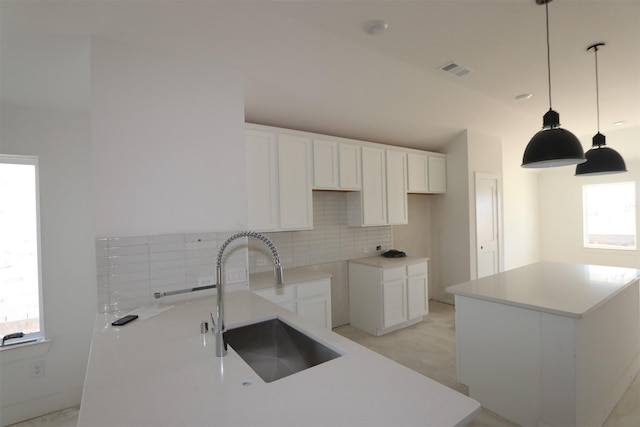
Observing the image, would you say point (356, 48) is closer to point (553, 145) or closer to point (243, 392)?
point (553, 145)

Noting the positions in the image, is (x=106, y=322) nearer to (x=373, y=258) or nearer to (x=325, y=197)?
(x=325, y=197)

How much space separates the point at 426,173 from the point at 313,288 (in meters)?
2.53

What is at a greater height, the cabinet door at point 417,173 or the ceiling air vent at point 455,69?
the ceiling air vent at point 455,69

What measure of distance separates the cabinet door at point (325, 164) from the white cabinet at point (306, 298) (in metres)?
1.05

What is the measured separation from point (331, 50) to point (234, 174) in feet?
4.03

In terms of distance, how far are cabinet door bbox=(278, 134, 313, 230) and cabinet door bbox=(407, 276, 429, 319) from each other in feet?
5.43

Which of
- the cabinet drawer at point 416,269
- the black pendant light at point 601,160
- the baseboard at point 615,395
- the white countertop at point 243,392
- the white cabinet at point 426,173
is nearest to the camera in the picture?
the white countertop at point 243,392

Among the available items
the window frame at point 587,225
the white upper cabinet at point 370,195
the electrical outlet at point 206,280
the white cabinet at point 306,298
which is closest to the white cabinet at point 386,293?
the white upper cabinet at point 370,195

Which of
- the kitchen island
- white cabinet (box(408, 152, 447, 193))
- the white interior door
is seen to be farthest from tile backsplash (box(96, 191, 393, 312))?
the white interior door

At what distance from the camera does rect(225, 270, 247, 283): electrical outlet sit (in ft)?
7.84

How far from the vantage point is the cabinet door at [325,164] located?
3.39 meters

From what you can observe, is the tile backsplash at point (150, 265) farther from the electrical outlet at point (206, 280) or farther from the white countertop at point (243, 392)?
the white countertop at point (243, 392)

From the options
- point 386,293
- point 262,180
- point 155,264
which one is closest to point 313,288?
point 386,293

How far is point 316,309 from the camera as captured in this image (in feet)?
10.1
